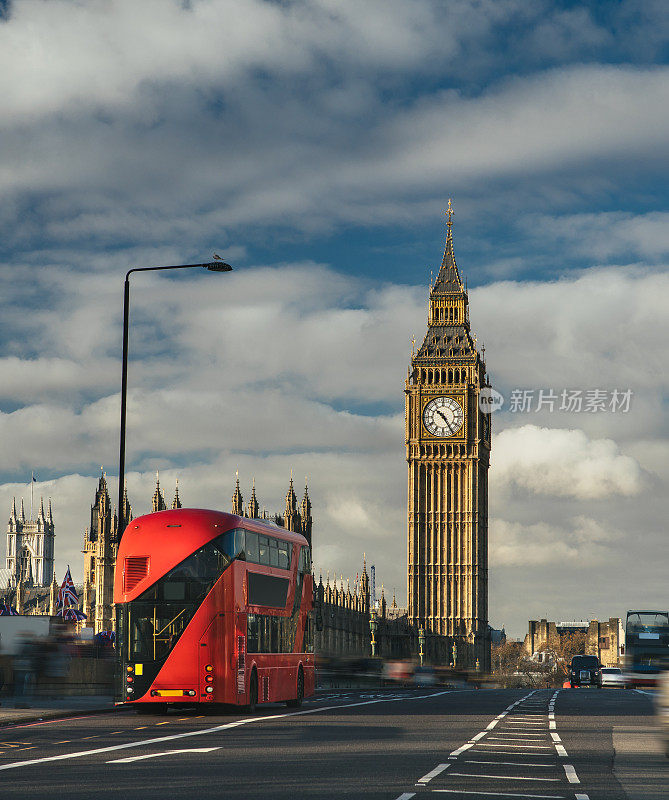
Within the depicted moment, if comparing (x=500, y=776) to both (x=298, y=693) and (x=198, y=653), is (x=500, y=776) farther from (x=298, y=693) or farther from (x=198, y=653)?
(x=298, y=693)

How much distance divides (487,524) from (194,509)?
4727 inches

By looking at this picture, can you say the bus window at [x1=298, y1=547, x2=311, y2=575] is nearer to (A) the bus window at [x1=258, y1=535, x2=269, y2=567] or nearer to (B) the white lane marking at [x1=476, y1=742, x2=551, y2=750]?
(A) the bus window at [x1=258, y1=535, x2=269, y2=567]

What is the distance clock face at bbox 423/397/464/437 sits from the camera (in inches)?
5315

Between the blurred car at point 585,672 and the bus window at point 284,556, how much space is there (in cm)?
5297

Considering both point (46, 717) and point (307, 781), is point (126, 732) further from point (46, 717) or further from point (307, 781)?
point (307, 781)

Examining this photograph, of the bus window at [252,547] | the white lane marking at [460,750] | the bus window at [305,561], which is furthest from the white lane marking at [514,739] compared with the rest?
the bus window at [305,561]

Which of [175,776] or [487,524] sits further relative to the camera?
[487,524]

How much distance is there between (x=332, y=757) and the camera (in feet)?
58.5

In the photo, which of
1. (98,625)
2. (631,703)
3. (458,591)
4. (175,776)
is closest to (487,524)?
(458,591)

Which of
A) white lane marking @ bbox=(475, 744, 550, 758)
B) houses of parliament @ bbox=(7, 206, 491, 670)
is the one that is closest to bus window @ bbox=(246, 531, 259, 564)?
white lane marking @ bbox=(475, 744, 550, 758)

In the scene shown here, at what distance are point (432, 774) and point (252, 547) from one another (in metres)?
13.6

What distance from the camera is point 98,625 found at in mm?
96688

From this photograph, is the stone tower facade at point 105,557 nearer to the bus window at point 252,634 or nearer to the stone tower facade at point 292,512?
the stone tower facade at point 292,512

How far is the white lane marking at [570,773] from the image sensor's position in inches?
612
